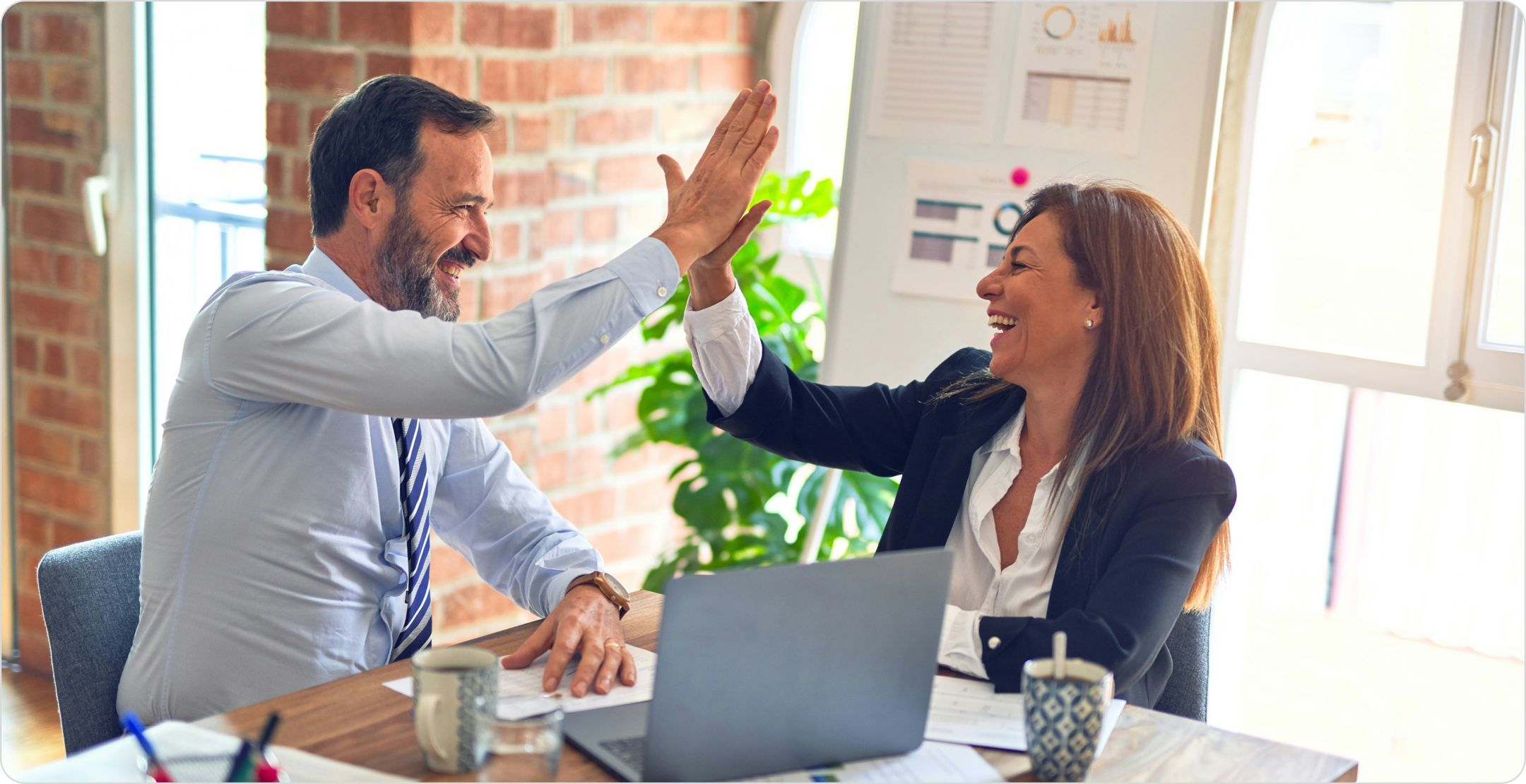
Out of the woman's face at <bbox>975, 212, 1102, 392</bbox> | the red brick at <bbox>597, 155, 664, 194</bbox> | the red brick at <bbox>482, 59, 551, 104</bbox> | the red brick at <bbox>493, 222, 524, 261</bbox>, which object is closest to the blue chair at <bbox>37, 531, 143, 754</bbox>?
the woman's face at <bbox>975, 212, 1102, 392</bbox>

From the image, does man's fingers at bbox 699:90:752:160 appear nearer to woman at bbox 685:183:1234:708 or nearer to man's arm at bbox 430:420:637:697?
woman at bbox 685:183:1234:708

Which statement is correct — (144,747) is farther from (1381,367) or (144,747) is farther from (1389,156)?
(1389,156)

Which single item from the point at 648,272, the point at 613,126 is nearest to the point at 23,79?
the point at 613,126

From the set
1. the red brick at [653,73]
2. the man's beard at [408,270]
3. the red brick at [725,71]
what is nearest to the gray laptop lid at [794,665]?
the man's beard at [408,270]

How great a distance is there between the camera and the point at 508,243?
283 cm

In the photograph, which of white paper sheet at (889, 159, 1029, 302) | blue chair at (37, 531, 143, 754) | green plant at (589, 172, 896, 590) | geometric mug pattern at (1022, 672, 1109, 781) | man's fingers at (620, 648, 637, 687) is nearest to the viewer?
geometric mug pattern at (1022, 672, 1109, 781)

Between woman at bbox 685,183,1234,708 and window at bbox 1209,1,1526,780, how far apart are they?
3.34 feet

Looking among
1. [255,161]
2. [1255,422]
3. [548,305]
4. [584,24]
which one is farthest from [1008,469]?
[255,161]

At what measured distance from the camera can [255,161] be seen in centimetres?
324

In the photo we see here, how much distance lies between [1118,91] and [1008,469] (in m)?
0.96

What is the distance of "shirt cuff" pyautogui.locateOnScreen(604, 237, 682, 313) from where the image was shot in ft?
5.02

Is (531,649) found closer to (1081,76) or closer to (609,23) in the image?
(1081,76)

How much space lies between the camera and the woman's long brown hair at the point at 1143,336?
1730 mm

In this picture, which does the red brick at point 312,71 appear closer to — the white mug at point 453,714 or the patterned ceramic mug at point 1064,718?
the white mug at point 453,714
